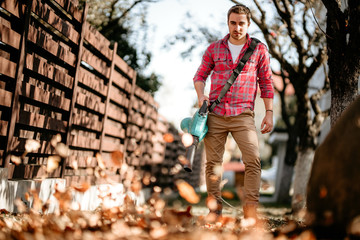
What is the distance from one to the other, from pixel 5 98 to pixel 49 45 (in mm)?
890

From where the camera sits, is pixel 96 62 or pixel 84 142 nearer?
pixel 84 142

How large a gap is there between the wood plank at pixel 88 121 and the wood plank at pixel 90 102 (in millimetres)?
129

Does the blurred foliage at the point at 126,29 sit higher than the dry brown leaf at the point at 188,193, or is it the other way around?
the blurred foliage at the point at 126,29

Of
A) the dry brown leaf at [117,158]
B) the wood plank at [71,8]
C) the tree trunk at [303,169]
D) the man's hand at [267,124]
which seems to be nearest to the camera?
the man's hand at [267,124]

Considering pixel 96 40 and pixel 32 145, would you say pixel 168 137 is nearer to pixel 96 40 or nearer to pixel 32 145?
pixel 96 40

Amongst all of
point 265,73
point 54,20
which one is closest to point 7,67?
point 54,20

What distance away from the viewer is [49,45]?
392cm

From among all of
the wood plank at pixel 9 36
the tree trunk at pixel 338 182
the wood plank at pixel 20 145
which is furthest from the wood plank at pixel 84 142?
the tree trunk at pixel 338 182

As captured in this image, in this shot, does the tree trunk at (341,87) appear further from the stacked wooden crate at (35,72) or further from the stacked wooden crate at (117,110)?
the stacked wooden crate at (117,110)

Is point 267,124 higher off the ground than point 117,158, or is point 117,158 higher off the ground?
point 267,124

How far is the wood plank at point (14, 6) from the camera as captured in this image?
10.3 ft

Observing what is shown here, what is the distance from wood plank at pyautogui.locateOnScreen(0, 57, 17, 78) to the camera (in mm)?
3127

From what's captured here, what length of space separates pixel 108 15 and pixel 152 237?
32.4 feet

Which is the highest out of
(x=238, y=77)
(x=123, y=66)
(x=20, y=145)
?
(x=123, y=66)
